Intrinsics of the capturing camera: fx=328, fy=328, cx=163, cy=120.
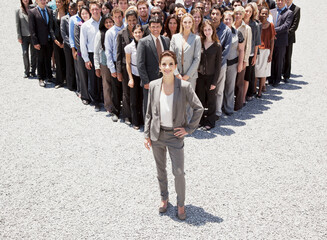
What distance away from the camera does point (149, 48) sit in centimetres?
598

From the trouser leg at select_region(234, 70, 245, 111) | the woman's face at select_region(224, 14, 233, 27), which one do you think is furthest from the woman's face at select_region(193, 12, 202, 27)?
the trouser leg at select_region(234, 70, 245, 111)

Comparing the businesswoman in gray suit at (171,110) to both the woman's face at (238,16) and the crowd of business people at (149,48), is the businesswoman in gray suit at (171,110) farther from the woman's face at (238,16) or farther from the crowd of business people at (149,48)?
the woman's face at (238,16)

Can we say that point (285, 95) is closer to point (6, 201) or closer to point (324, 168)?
point (324, 168)

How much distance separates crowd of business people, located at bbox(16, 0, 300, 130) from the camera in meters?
6.25

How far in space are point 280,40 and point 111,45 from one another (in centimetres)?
490

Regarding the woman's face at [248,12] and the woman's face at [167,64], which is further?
the woman's face at [248,12]

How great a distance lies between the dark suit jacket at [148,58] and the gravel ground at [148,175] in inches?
48.4

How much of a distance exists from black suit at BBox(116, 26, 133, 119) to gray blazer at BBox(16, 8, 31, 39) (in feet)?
13.6

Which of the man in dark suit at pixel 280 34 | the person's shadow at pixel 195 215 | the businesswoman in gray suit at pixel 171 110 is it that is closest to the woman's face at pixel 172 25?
the businesswoman in gray suit at pixel 171 110

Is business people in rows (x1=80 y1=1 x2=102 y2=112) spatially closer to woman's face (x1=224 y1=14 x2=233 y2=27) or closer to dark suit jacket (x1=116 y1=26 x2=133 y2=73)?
dark suit jacket (x1=116 y1=26 x2=133 y2=73)

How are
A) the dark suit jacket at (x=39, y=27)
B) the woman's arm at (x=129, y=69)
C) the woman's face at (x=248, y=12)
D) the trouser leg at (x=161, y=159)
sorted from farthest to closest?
1. the dark suit jacket at (x=39, y=27)
2. the woman's face at (x=248, y=12)
3. the woman's arm at (x=129, y=69)
4. the trouser leg at (x=161, y=159)

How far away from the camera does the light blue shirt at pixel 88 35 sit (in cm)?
714

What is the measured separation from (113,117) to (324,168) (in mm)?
4260

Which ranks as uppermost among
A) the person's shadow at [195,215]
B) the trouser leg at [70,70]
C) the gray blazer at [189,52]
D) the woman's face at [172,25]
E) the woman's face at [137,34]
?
the woman's face at [172,25]
